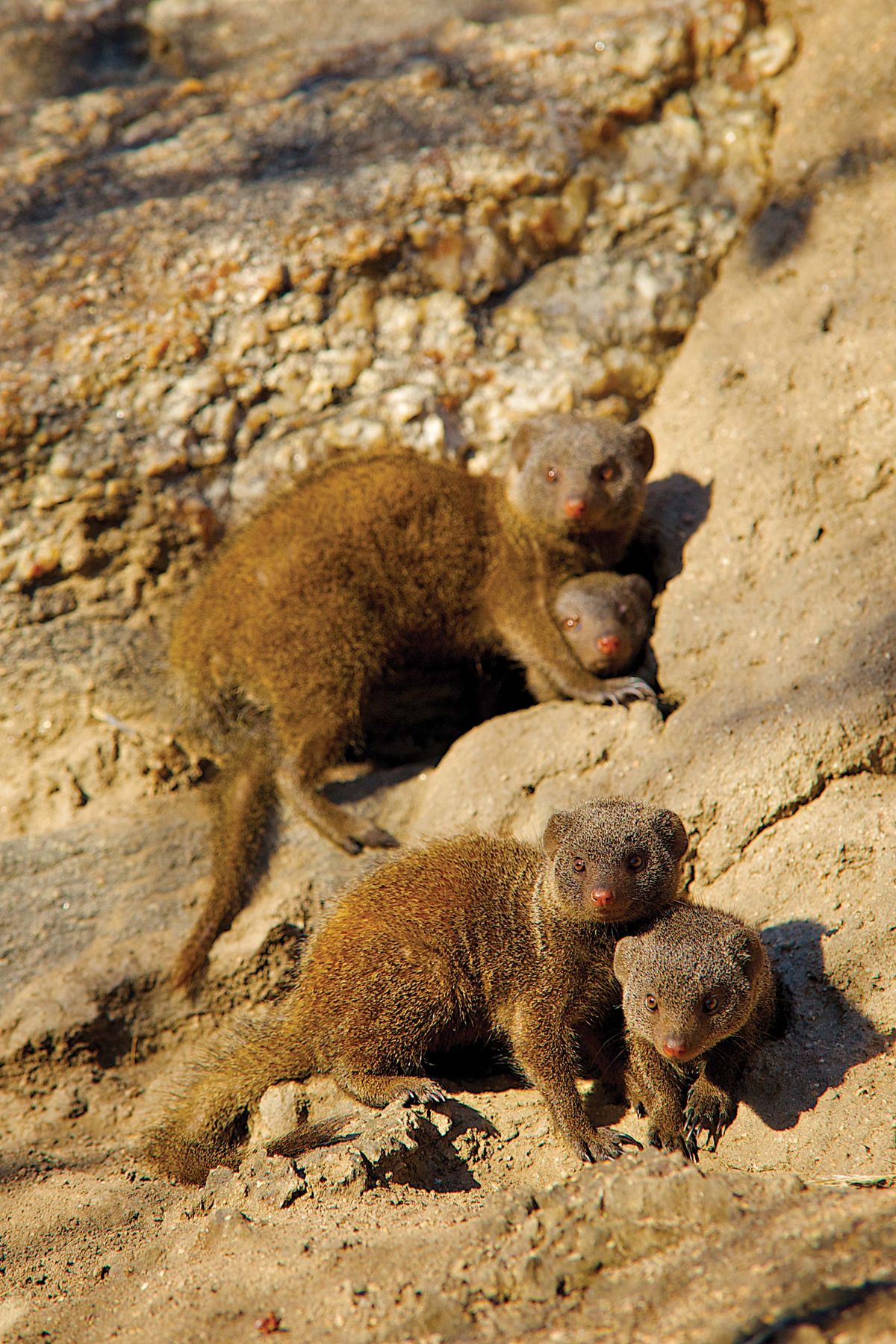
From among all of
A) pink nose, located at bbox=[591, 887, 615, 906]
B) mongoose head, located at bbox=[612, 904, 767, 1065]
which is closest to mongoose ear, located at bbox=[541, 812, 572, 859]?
pink nose, located at bbox=[591, 887, 615, 906]

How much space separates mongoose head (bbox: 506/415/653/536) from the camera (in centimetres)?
Result: 431

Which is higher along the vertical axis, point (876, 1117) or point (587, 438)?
point (587, 438)

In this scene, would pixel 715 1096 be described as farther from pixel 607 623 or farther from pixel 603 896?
pixel 607 623

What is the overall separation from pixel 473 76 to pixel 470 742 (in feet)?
9.95

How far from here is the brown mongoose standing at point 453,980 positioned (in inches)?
122

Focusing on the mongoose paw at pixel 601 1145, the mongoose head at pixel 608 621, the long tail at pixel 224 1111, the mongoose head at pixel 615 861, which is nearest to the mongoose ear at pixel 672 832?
the mongoose head at pixel 615 861

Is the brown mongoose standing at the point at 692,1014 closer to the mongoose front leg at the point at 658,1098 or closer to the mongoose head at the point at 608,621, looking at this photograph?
the mongoose front leg at the point at 658,1098

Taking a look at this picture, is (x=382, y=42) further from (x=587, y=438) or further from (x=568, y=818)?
(x=568, y=818)

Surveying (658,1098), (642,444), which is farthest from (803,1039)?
(642,444)

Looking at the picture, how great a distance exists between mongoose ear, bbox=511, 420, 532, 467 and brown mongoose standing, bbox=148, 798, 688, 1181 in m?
1.74

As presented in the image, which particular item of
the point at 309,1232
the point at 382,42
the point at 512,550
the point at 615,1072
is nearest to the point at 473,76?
the point at 382,42

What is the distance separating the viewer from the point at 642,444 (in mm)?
4363

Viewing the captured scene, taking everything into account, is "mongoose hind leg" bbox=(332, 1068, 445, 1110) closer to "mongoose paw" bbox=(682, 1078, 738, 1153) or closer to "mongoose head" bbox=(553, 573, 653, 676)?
"mongoose paw" bbox=(682, 1078, 738, 1153)

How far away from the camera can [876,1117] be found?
2738mm
